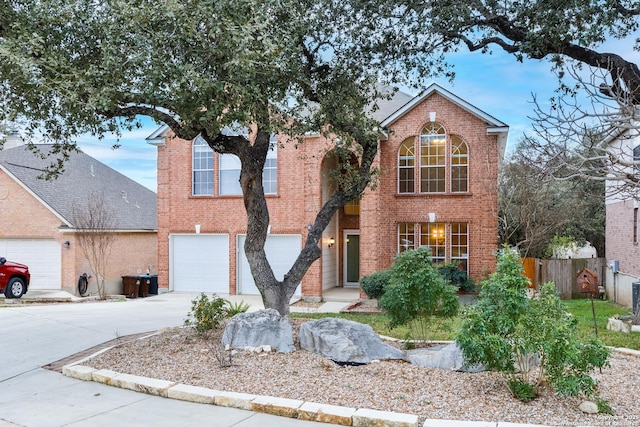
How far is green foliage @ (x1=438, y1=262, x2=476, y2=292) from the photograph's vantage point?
Answer: 1586 centimetres

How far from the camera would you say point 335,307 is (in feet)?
51.1

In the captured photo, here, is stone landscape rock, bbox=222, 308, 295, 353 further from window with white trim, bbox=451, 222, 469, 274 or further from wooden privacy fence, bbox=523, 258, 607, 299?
wooden privacy fence, bbox=523, 258, 607, 299

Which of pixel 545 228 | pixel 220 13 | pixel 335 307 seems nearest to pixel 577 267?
pixel 545 228

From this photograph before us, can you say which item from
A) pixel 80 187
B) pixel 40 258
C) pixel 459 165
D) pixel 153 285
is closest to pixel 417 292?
pixel 459 165

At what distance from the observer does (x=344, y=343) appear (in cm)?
680

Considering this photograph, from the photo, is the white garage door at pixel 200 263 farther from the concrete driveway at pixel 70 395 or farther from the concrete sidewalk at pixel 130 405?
the concrete sidewalk at pixel 130 405

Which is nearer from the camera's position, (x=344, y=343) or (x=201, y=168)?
(x=344, y=343)

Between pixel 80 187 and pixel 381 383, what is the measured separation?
2088 cm

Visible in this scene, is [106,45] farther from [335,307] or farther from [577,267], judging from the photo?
[577,267]

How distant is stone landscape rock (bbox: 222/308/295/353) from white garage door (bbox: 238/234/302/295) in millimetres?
9815

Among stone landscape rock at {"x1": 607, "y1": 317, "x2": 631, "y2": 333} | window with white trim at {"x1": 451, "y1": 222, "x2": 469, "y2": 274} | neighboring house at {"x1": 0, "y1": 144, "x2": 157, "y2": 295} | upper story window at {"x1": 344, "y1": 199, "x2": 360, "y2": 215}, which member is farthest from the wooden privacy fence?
neighboring house at {"x1": 0, "y1": 144, "x2": 157, "y2": 295}

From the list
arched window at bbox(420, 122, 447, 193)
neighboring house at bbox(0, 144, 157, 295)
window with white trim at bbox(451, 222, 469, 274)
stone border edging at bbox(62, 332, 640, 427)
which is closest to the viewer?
stone border edging at bbox(62, 332, 640, 427)

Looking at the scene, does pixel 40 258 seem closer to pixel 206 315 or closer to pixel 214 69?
pixel 206 315

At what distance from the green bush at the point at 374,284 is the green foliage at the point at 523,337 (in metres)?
9.42
